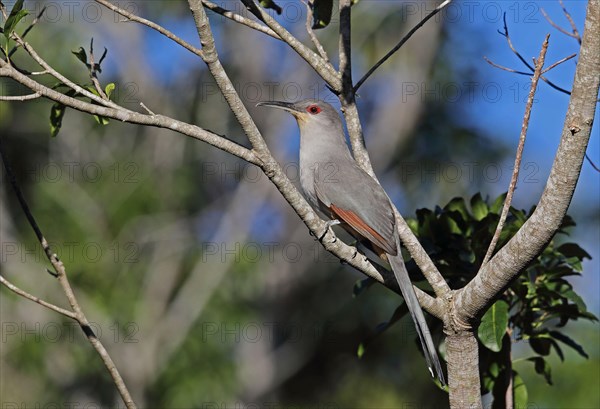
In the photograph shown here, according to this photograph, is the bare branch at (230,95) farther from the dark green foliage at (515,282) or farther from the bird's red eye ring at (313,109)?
the bird's red eye ring at (313,109)

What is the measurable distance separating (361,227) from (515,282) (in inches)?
30.7

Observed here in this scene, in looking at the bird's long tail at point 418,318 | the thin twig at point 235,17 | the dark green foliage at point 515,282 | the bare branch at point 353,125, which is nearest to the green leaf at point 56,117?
the thin twig at point 235,17

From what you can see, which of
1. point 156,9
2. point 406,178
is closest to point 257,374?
point 406,178

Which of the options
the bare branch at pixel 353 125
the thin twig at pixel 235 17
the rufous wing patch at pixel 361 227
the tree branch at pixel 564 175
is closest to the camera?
the tree branch at pixel 564 175

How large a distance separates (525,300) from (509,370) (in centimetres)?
34

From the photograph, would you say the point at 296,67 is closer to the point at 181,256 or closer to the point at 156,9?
the point at 156,9

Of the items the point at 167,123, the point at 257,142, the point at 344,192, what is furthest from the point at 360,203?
the point at 167,123

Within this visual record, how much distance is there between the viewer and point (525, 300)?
382 centimetres

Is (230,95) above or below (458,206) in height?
above

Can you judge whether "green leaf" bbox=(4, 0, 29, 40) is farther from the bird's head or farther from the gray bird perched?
the bird's head

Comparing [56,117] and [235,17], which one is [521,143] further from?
[56,117]

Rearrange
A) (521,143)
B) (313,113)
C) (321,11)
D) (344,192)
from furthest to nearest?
(313,113), (344,192), (321,11), (521,143)

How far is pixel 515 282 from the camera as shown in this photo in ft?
12.4

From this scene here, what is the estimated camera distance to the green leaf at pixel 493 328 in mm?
3473
